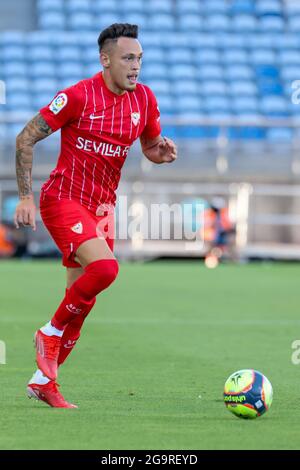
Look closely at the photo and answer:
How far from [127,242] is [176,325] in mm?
11053

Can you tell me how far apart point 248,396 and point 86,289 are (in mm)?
1156

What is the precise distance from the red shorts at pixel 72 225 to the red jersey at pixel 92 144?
0.20 ft

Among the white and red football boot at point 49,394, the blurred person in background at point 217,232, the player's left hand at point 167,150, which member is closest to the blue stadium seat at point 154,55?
the blurred person in background at point 217,232

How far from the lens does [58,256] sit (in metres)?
22.9

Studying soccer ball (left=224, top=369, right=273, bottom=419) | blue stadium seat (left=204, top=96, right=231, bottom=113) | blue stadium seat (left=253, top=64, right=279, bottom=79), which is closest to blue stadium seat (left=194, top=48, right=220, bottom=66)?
blue stadium seat (left=253, top=64, right=279, bottom=79)

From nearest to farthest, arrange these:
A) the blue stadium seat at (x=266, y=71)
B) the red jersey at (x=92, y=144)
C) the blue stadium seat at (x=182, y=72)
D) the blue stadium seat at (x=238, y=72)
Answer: the red jersey at (x=92, y=144) → the blue stadium seat at (x=182, y=72) → the blue stadium seat at (x=238, y=72) → the blue stadium seat at (x=266, y=71)

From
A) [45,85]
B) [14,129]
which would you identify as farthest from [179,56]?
[14,129]

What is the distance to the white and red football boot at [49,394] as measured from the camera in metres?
6.29

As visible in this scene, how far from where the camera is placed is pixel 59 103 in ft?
21.3

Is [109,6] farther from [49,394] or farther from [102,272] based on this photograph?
[49,394]

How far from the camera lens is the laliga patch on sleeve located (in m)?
6.49

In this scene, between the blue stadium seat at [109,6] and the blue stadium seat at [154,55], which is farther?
the blue stadium seat at [109,6]

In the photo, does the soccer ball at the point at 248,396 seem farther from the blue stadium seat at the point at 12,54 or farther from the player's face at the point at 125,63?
the blue stadium seat at the point at 12,54
